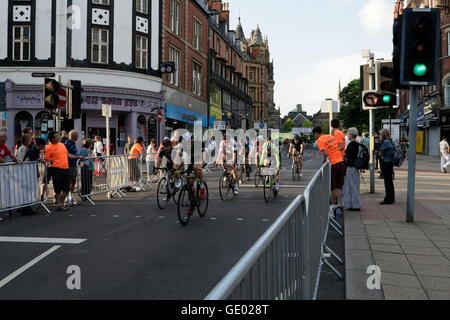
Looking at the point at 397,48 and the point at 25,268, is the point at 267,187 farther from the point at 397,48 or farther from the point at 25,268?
the point at 25,268

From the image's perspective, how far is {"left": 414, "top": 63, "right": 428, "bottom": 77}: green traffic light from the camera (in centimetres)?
751

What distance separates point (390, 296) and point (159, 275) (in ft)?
8.12

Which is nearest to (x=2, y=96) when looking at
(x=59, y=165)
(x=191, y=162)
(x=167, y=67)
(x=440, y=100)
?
(x=167, y=67)

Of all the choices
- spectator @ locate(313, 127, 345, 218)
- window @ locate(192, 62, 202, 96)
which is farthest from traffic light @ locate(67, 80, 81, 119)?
window @ locate(192, 62, 202, 96)

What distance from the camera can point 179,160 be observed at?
9.68 meters

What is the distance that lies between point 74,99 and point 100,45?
56.7ft

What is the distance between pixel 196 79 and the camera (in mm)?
39656

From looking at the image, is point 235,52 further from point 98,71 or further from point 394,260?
point 394,260

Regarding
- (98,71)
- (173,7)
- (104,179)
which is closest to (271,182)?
(104,179)

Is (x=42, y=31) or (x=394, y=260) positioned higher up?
(x=42, y=31)

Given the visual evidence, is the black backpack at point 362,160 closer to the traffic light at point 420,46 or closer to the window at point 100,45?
the traffic light at point 420,46

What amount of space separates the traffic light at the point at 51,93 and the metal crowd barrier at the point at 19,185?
1423 millimetres

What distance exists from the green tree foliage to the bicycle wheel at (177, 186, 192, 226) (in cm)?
6244

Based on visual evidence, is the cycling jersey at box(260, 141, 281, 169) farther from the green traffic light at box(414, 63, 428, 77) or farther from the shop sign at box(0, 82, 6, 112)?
the shop sign at box(0, 82, 6, 112)
